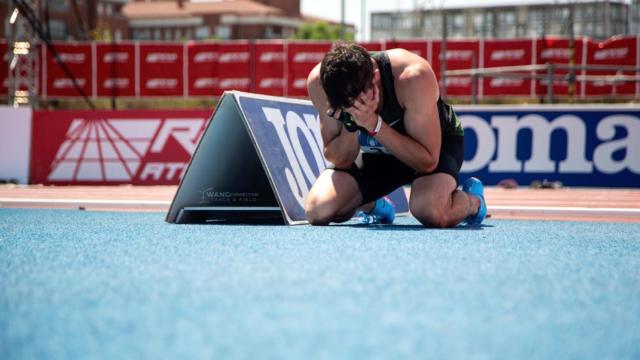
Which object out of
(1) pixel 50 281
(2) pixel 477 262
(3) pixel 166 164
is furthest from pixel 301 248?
(3) pixel 166 164

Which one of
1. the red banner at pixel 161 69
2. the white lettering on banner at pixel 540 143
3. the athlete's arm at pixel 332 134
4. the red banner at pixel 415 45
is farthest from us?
the red banner at pixel 161 69

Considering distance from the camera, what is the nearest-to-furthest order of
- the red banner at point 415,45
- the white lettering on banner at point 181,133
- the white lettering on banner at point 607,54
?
the white lettering on banner at point 181,133
the white lettering on banner at point 607,54
the red banner at point 415,45

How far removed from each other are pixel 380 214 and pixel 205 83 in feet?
56.6

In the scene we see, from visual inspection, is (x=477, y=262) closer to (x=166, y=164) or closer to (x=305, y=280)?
(x=305, y=280)

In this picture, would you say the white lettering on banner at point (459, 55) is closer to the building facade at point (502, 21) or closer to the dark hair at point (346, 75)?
the dark hair at point (346, 75)

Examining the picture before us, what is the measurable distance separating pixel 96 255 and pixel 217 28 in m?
92.0

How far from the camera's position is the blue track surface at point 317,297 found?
6.89ft

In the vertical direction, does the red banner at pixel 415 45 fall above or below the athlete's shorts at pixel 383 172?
above

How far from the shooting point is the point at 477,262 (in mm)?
3580

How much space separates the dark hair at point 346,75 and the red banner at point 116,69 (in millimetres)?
18996

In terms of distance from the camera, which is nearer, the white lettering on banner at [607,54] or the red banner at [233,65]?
the white lettering on banner at [607,54]

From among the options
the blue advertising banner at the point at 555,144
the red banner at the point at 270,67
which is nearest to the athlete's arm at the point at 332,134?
the blue advertising banner at the point at 555,144

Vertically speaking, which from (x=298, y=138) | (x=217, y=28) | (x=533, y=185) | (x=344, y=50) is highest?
(x=217, y=28)

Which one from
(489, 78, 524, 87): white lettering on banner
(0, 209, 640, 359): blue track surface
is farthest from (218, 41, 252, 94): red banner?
(0, 209, 640, 359): blue track surface
